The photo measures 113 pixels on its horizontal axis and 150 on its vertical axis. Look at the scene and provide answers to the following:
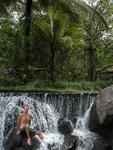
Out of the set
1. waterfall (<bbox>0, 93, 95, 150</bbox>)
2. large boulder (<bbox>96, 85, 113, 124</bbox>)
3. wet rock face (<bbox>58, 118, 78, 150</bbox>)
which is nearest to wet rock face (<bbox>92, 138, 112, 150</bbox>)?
waterfall (<bbox>0, 93, 95, 150</bbox>)

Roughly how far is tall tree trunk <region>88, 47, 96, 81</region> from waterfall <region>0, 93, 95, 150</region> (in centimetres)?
483

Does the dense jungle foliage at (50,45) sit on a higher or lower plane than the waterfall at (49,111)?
higher

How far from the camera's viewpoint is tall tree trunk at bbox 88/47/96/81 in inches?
960

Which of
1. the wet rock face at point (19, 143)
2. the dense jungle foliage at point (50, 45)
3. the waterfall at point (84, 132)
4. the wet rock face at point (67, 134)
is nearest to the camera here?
the wet rock face at point (19, 143)

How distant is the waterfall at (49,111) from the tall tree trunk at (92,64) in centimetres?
483

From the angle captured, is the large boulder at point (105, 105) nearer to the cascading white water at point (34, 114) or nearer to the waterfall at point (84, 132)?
the waterfall at point (84, 132)

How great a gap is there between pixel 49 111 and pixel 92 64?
668 cm

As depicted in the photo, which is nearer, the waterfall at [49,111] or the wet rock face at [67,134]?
the wet rock face at [67,134]

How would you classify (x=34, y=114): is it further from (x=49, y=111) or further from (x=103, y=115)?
(x=103, y=115)

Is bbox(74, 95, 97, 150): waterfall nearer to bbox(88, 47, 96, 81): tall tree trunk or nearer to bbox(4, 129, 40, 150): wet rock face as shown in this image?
bbox(4, 129, 40, 150): wet rock face

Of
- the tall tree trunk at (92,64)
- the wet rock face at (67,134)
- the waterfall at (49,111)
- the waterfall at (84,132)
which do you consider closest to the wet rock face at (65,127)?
the wet rock face at (67,134)

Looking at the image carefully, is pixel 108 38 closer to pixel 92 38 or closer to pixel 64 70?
pixel 92 38

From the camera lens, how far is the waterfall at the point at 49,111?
1745 centimetres

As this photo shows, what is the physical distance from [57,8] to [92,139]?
7.74 metres
